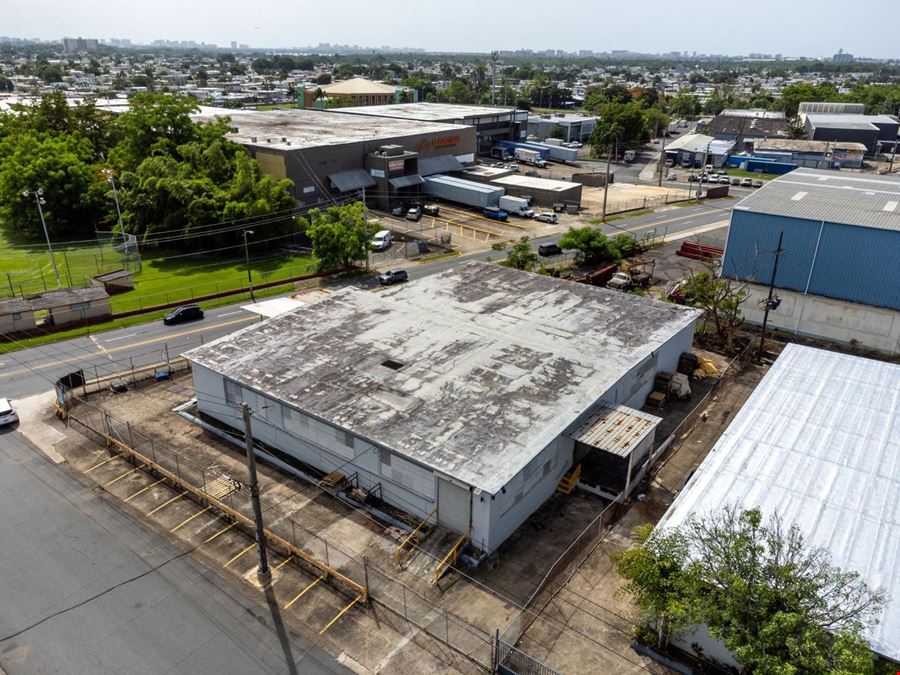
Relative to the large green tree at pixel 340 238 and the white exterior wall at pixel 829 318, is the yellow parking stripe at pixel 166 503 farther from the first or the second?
the white exterior wall at pixel 829 318

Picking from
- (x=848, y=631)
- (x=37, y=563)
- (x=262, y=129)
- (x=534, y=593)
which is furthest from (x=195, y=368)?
(x=262, y=129)

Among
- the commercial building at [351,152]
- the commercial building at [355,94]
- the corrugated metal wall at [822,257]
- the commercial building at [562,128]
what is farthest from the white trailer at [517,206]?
the commercial building at [355,94]

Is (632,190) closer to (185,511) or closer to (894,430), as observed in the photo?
(894,430)

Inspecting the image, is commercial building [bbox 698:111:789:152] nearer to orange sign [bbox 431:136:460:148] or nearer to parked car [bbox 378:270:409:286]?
orange sign [bbox 431:136:460:148]

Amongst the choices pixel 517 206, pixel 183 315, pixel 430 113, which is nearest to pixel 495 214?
pixel 517 206

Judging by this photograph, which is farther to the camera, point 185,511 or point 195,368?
point 195,368

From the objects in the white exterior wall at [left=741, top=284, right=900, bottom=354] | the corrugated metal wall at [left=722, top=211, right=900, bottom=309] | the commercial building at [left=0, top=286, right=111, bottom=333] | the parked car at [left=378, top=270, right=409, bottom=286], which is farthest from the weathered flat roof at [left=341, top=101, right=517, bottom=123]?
the white exterior wall at [left=741, top=284, right=900, bottom=354]
